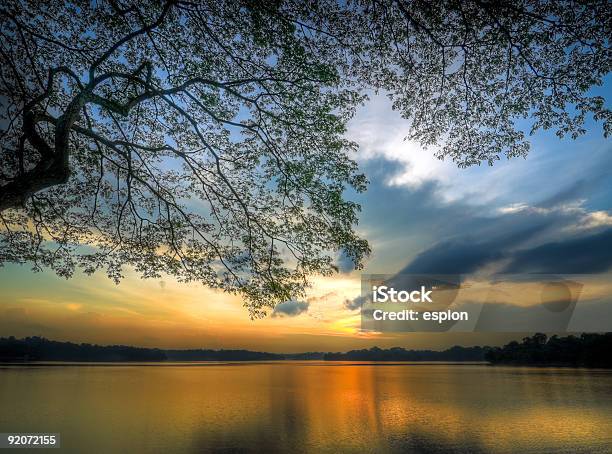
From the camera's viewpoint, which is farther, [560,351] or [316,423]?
[560,351]

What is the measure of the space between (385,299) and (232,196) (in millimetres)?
10571

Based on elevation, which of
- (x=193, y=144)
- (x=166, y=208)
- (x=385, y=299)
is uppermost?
(x=193, y=144)

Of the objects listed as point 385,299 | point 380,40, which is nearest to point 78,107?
point 380,40

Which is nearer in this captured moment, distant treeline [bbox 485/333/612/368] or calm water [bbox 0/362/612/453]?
calm water [bbox 0/362/612/453]

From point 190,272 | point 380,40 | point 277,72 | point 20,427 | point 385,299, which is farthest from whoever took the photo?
point 20,427

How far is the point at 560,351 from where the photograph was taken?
380 ft

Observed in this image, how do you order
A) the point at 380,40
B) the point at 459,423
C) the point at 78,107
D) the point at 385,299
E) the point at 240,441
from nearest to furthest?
the point at 78,107 < the point at 380,40 < the point at 385,299 < the point at 240,441 < the point at 459,423

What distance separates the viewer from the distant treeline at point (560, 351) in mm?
99000

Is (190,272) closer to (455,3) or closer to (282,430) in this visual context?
Answer: (455,3)

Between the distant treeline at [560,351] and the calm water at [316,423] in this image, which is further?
the distant treeline at [560,351]

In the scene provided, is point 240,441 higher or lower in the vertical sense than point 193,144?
lower

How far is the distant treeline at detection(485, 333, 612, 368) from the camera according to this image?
3898 inches

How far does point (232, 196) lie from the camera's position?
1148cm

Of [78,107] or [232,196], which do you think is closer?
[78,107]
